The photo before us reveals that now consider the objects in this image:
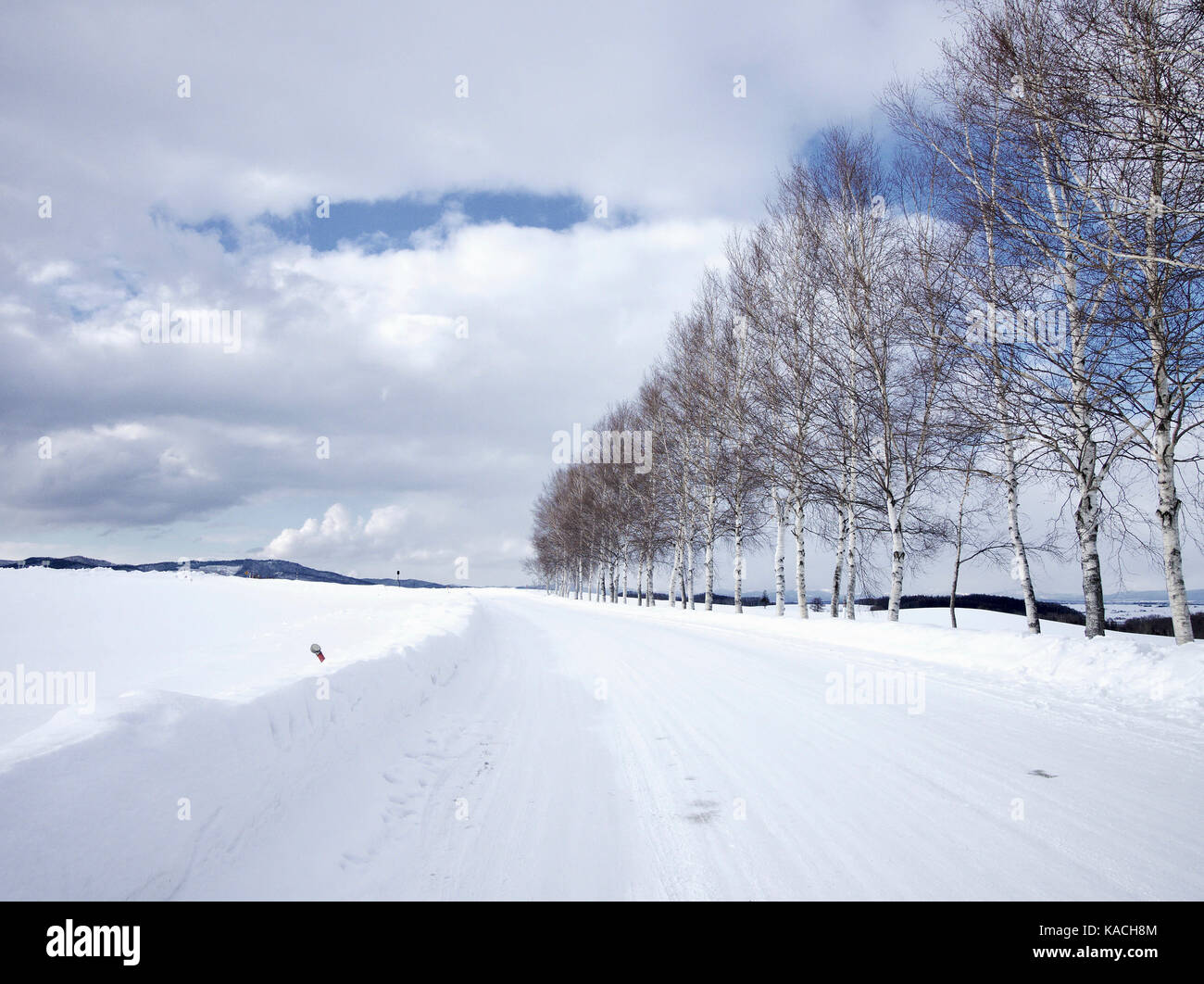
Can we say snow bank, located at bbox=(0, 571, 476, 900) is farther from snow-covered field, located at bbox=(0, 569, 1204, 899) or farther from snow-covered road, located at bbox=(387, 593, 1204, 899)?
snow-covered road, located at bbox=(387, 593, 1204, 899)

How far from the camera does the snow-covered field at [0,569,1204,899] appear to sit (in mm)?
3025

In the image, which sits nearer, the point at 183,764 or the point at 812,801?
the point at 183,764

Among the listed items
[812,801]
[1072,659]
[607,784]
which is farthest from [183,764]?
[1072,659]

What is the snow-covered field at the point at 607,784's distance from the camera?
3.03 metres

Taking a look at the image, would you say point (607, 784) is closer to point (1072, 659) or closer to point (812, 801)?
point (812, 801)

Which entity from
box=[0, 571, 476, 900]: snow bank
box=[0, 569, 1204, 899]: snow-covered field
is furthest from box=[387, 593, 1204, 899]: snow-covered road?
box=[0, 571, 476, 900]: snow bank

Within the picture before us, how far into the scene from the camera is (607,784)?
454 centimetres

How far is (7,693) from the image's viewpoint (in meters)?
6.87

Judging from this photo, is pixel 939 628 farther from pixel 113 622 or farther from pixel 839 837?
pixel 113 622

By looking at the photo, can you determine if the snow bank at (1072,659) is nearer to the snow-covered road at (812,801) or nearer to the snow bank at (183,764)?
the snow-covered road at (812,801)

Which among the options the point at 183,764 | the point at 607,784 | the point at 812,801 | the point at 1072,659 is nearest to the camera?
the point at 183,764

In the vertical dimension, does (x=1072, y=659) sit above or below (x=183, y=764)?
below
